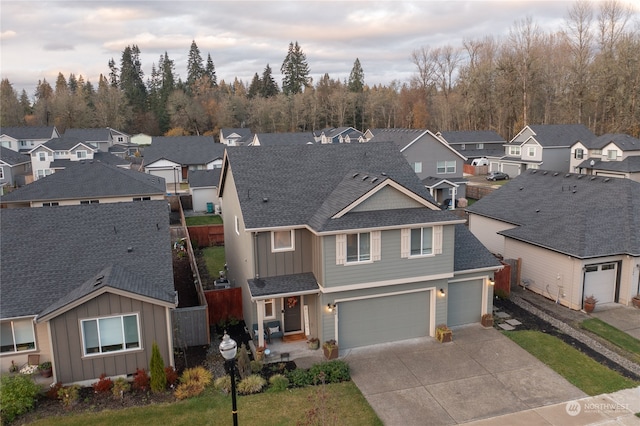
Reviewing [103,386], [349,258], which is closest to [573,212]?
[349,258]

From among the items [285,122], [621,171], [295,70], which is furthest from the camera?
[295,70]

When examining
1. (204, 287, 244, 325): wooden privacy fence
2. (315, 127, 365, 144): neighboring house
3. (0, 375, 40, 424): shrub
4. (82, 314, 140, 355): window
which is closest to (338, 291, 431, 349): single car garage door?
(204, 287, 244, 325): wooden privacy fence

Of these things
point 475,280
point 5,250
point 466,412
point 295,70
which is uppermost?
point 295,70

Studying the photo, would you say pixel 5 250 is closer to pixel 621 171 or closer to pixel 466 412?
pixel 466 412

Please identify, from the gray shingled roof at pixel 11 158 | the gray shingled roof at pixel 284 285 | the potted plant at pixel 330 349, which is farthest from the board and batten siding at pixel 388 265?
the gray shingled roof at pixel 11 158

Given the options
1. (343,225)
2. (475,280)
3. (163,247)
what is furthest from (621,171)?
(163,247)

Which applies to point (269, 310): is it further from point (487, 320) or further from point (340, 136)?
point (340, 136)
